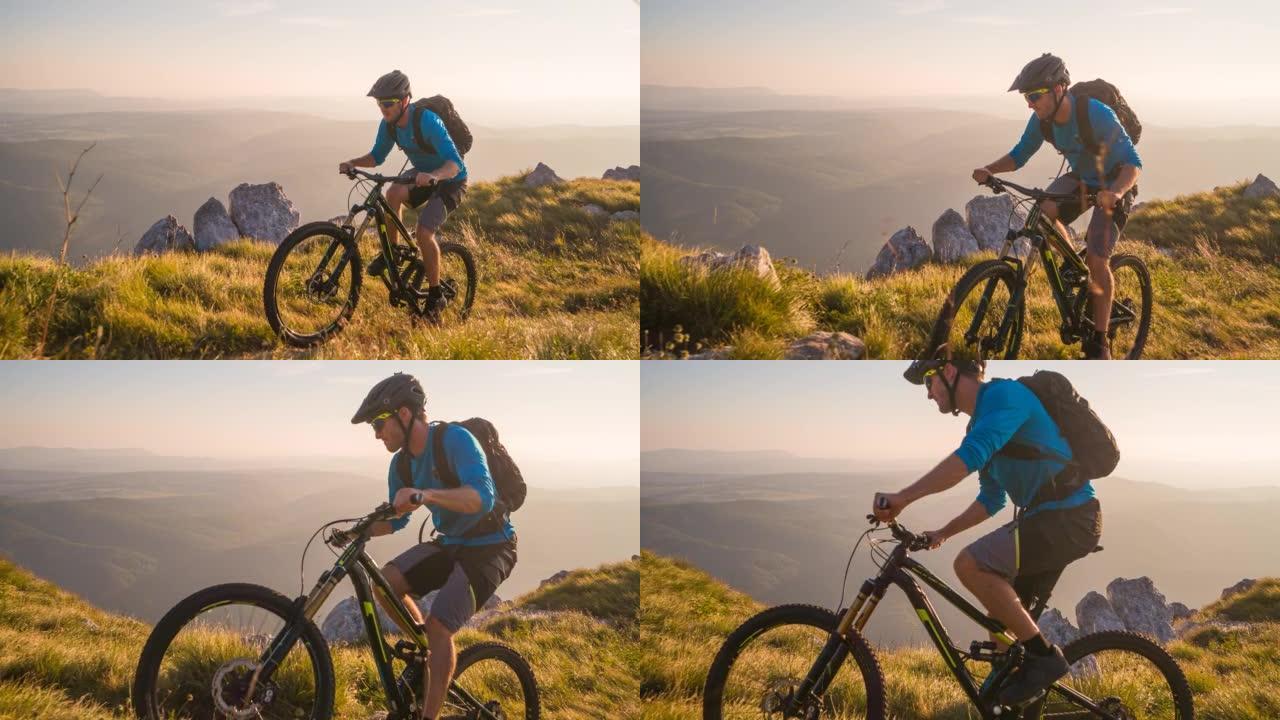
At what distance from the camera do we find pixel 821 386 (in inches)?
305

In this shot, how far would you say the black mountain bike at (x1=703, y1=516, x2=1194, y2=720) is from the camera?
5.66 meters

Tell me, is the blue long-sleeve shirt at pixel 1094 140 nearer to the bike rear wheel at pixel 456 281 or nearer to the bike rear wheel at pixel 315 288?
the bike rear wheel at pixel 456 281

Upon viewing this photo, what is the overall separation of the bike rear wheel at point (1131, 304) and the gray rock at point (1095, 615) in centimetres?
926

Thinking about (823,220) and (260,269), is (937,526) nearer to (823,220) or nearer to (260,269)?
(260,269)

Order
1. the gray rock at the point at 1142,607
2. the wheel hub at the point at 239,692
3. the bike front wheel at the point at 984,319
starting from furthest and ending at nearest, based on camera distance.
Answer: the gray rock at the point at 1142,607
the bike front wheel at the point at 984,319
the wheel hub at the point at 239,692

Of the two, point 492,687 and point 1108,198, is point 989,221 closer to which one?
point 1108,198

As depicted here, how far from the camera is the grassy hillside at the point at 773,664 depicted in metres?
7.07

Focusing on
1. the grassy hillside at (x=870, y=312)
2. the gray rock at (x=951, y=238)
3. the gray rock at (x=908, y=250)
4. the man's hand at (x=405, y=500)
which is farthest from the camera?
the gray rock at (x=951, y=238)

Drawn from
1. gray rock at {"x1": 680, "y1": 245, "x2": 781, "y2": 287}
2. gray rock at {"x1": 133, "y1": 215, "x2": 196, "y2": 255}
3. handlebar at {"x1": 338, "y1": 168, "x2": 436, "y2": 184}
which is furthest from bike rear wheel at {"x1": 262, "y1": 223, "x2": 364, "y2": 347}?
gray rock at {"x1": 133, "y1": 215, "x2": 196, "y2": 255}

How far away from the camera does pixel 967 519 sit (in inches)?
227

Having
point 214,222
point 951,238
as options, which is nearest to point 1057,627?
point 951,238

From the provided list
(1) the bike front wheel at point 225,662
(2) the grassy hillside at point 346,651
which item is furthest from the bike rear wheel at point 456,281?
(1) the bike front wheel at point 225,662

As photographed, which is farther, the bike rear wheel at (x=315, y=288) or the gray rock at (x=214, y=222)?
the gray rock at (x=214, y=222)

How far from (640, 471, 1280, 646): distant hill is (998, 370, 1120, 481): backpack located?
0.56m
